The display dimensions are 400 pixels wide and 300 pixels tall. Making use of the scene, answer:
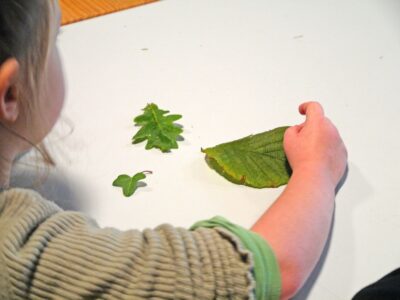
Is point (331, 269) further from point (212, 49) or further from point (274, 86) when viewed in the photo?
point (212, 49)

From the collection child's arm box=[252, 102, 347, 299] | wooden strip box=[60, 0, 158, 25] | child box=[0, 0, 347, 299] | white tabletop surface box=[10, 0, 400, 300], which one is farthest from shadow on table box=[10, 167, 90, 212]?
wooden strip box=[60, 0, 158, 25]

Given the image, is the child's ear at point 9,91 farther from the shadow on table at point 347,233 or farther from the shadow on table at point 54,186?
the shadow on table at point 347,233

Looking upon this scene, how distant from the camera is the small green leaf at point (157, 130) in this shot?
0.62m

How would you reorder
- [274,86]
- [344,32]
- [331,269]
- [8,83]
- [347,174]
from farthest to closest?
[344,32] → [274,86] → [347,174] → [331,269] → [8,83]

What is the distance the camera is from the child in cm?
38

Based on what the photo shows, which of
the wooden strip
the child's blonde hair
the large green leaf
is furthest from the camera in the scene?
the wooden strip

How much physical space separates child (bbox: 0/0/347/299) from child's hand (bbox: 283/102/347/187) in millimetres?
98

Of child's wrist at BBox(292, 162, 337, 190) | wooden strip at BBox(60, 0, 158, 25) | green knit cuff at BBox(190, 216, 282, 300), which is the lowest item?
green knit cuff at BBox(190, 216, 282, 300)

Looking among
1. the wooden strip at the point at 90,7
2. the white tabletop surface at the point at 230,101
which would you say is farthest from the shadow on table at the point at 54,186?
the wooden strip at the point at 90,7

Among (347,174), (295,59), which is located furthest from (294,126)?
(295,59)

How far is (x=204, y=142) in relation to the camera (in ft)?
2.09

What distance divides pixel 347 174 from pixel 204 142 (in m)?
0.20

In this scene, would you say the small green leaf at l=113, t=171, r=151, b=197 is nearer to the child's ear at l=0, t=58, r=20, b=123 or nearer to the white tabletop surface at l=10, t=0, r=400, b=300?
the white tabletop surface at l=10, t=0, r=400, b=300

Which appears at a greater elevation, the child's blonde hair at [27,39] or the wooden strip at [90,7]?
the child's blonde hair at [27,39]
